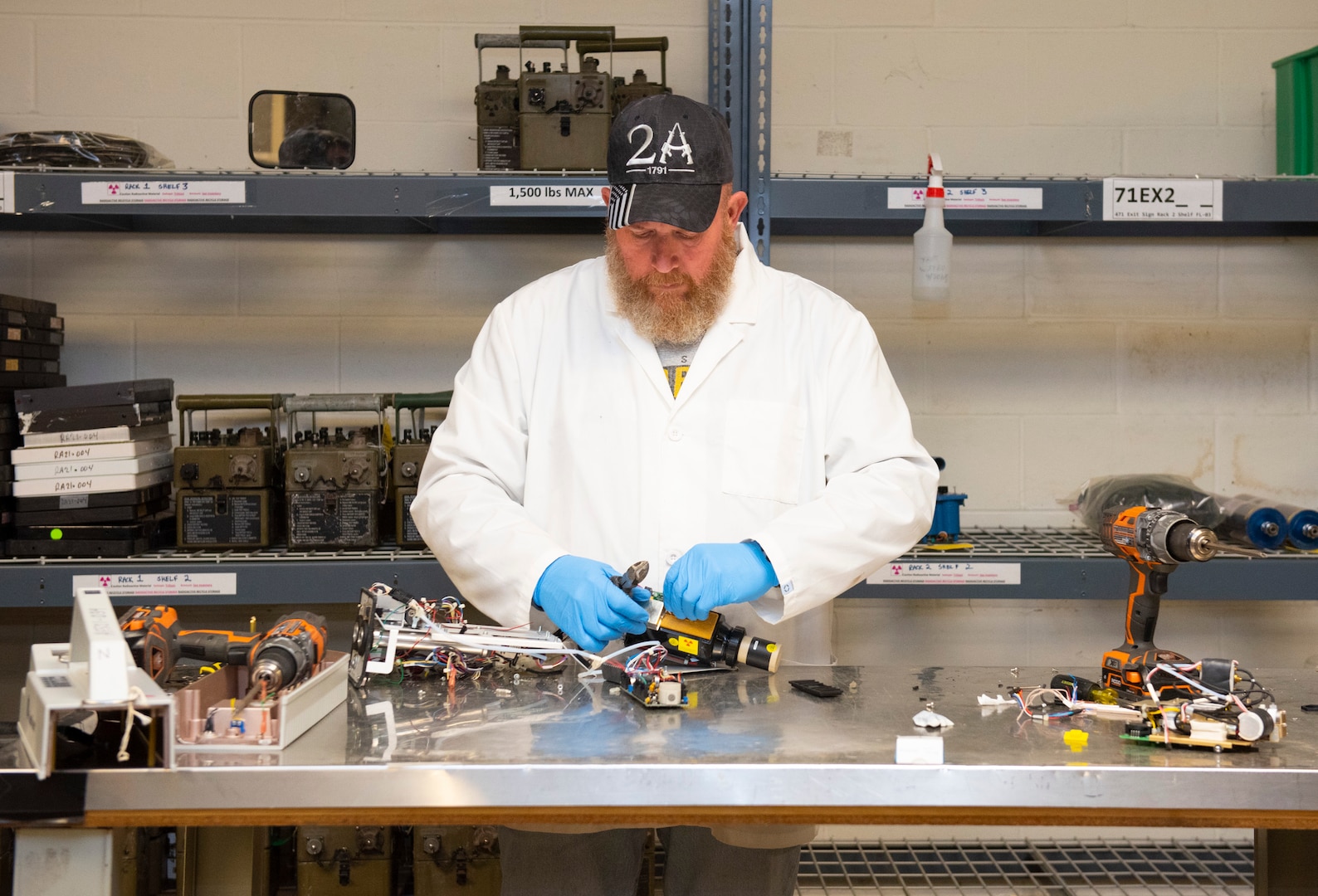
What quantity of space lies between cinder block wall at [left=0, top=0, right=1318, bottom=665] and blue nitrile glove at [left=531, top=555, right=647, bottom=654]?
127cm

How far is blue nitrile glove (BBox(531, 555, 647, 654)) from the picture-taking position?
1.33 m

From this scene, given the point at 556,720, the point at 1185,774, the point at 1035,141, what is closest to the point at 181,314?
the point at 556,720

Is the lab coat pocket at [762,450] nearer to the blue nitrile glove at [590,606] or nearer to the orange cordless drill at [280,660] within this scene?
the blue nitrile glove at [590,606]

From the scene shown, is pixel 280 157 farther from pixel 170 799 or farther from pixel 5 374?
pixel 170 799

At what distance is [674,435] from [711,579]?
31 cm

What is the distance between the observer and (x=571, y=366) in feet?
5.49

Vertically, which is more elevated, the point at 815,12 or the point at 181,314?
the point at 815,12

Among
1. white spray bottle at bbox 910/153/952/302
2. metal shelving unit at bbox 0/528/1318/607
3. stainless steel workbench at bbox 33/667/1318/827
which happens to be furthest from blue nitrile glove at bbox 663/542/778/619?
white spray bottle at bbox 910/153/952/302

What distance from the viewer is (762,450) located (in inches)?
63.9

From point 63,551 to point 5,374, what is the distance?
0.36m

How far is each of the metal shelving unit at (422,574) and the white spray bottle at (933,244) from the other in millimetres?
503

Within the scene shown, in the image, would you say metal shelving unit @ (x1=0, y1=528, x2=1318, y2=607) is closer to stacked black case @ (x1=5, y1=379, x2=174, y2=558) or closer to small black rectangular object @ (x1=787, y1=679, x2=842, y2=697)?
stacked black case @ (x1=5, y1=379, x2=174, y2=558)

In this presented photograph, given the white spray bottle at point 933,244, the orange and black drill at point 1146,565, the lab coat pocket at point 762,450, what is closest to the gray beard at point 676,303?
the lab coat pocket at point 762,450

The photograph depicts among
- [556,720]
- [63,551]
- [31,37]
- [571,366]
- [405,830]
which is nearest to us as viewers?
[556,720]
